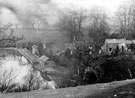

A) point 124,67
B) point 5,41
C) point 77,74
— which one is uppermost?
→ point 5,41

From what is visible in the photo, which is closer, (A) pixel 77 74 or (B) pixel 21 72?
(B) pixel 21 72

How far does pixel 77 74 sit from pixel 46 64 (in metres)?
7.41

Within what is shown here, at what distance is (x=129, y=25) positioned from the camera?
38.6 m

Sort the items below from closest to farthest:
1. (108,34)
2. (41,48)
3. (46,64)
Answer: (46,64)
(41,48)
(108,34)

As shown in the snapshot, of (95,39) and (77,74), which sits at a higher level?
(95,39)

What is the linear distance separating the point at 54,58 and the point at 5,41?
77.9 feet

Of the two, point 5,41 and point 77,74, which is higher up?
point 5,41

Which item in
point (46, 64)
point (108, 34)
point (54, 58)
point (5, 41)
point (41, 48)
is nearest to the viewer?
point (5, 41)

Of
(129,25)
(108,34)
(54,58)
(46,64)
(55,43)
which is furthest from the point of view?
(108,34)

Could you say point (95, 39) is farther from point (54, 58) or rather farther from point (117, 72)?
point (117, 72)

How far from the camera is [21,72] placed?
18.3 metres

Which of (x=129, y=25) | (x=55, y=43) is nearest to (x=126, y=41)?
(x=129, y=25)

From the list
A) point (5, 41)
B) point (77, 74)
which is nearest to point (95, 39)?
point (77, 74)

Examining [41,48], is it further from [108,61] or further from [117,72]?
[117,72]
